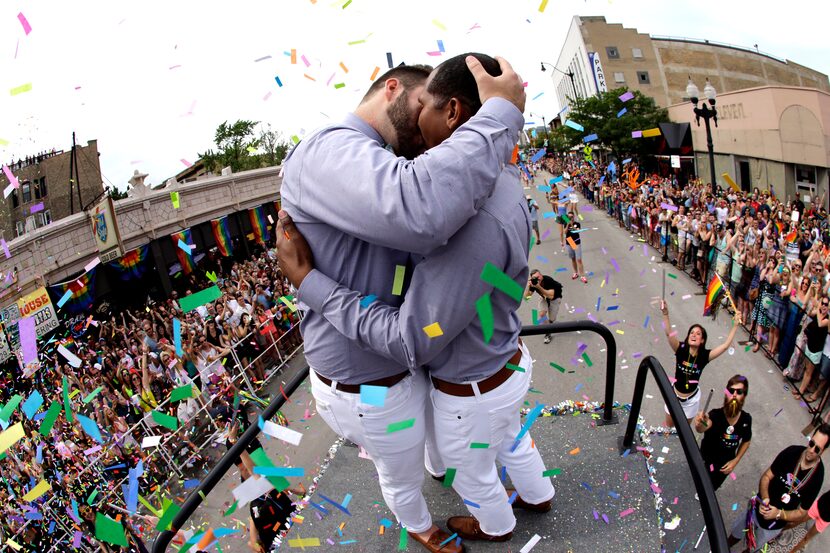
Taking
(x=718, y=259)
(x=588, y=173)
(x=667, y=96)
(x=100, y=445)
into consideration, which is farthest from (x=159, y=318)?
(x=667, y=96)

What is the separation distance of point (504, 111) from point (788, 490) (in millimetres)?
4133

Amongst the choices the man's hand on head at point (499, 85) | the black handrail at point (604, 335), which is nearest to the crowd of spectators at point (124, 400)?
the black handrail at point (604, 335)

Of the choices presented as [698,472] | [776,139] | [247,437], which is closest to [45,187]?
[247,437]

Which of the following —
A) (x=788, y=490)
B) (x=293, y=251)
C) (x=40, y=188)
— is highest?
(x=40, y=188)

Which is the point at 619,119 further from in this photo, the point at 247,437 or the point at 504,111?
the point at 504,111

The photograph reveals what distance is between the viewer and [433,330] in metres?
1.65

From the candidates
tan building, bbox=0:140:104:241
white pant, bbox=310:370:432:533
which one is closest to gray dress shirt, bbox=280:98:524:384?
white pant, bbox=310:370:432:533

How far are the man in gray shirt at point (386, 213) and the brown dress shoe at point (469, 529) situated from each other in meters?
0.10

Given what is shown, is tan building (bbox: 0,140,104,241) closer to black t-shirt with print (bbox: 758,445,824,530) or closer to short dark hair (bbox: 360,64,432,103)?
short dark hair (bbox: 360,64,432,103)

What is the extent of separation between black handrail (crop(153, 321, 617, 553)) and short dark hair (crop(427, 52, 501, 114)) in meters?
1.62

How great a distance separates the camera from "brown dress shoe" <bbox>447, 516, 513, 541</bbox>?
8.19 ft

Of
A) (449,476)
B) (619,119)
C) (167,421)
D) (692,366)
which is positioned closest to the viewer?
(449,476)

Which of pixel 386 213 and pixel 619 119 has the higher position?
pixel 386 213

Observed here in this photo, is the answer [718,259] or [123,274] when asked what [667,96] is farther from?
[123,274]
